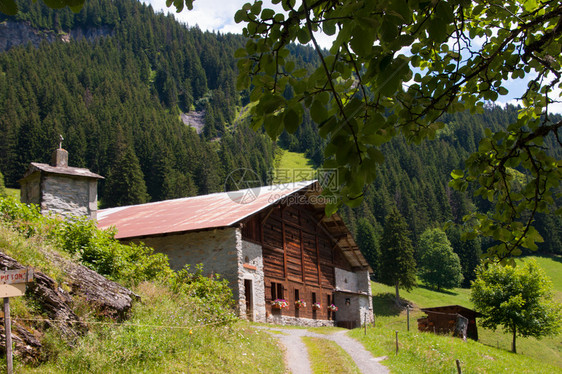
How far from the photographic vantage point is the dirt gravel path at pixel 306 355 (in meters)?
11.6

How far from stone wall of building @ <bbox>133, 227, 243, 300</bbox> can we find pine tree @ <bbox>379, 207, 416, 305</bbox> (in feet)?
124

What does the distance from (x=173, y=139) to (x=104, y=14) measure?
430 feet

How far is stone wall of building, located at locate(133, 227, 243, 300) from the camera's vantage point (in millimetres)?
17312

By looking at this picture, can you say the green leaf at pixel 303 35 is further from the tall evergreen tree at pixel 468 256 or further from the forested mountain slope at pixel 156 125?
the tall evergreen tree at pixel 468 256

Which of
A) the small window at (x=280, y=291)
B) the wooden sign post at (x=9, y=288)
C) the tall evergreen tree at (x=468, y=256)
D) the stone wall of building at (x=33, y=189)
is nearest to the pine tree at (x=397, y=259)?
the tall evergreen tree at (x=468, y=256)

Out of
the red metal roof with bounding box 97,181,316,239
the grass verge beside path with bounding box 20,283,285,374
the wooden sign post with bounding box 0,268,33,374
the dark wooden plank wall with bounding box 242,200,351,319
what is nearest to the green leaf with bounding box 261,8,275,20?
the wooden sign post with bounding box 0,268,33,374

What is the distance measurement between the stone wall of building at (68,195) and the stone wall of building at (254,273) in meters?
5.71

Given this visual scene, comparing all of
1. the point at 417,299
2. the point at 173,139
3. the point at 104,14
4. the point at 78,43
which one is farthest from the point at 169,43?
the point at 417,299

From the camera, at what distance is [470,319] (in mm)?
→ 31656

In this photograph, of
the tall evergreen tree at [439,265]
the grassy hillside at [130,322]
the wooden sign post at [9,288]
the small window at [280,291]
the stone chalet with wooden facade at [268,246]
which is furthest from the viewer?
the tall evergreen tree at [439,265]

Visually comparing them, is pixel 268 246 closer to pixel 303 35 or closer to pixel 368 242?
pixel 303 35

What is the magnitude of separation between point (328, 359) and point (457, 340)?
378 inches

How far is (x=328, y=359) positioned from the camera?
41.1ft

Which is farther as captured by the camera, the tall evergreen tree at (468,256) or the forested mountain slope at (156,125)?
the tall evergreen tree at (468,256)
